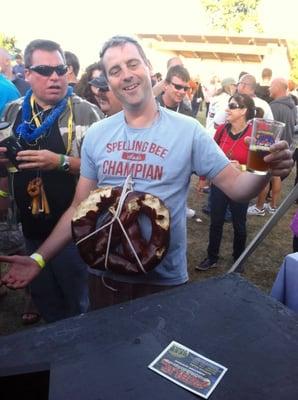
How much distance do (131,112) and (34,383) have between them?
1.22m

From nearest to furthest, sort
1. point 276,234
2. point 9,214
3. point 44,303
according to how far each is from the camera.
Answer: point 44,303 < point 9,214 < point 276,234

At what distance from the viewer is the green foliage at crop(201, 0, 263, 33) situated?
1323 inches

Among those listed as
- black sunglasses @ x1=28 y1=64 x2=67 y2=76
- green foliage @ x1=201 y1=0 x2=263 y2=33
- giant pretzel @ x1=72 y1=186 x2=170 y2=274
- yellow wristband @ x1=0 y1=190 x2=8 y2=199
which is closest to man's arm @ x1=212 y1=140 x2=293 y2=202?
giant pretzel @ x1=72 y1=186 x2=170 y2=274

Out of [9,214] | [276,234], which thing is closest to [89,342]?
[9,214]

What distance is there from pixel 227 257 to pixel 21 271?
317cm

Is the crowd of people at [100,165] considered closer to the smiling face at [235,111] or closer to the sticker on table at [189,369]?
the sticker on table at [189,369]

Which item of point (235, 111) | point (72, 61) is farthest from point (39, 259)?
point (235, 111)

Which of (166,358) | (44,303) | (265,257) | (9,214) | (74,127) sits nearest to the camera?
(166,358)

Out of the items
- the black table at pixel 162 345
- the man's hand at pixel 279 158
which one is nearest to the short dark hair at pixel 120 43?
the man's hand at pixel 279 158

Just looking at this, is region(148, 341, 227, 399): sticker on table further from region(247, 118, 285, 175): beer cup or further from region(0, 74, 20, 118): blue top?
region(0, 74, 20, 118): blue top

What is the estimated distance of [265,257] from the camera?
14.9 ft

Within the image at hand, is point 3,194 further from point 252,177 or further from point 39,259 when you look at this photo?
point 252,177

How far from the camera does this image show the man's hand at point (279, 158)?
132cm

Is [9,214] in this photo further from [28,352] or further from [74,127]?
[28,352]
